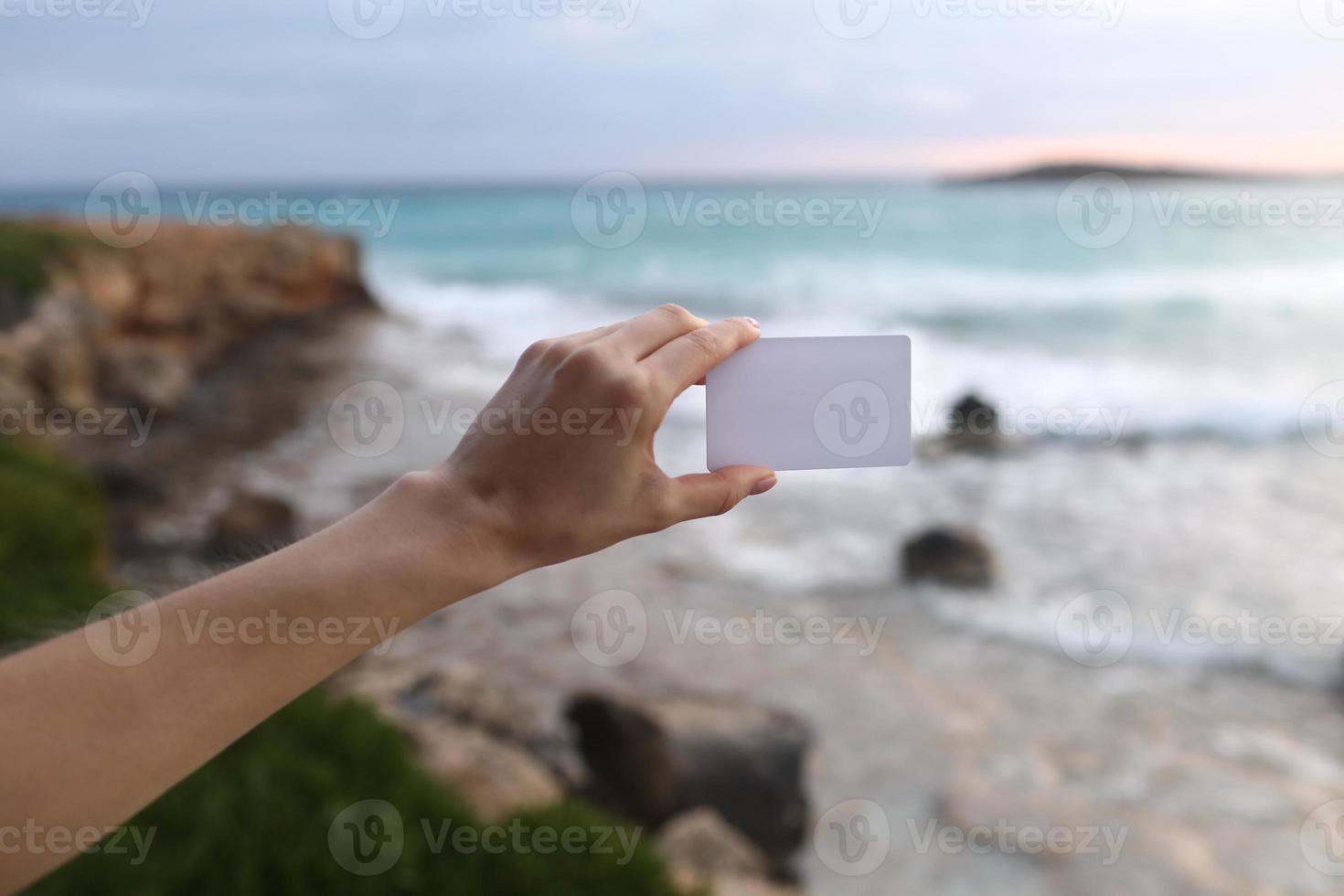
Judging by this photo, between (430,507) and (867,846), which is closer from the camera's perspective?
(430,507)

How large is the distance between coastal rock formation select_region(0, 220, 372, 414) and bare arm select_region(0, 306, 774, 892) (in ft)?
22.5

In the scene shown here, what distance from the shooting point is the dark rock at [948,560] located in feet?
18.3

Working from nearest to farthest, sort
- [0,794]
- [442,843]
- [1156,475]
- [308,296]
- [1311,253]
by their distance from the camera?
[0,794] < [442,843] < [1156,475] < [308,296] < [1311,253]

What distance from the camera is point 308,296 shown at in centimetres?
1430

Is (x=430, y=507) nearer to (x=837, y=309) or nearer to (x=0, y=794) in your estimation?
(x=0, y=794)

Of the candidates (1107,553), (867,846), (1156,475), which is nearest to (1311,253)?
(1156,475)

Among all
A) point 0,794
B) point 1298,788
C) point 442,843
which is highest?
point 0,794

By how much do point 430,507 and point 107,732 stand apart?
0.34m
